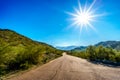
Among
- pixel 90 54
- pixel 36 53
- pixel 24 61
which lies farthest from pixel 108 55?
pixel 24 61

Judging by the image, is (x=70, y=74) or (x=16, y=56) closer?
(x=70, y=74)

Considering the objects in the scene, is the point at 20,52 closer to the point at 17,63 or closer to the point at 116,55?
the point at 17,63

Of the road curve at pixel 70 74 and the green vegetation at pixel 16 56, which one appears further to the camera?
the road curve at pixel 70 74

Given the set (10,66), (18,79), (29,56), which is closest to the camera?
(18,79)

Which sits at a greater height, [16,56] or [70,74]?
[16,56]

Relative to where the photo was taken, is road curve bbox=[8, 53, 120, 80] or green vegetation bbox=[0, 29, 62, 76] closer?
green vegetation bbox=[0, 29, 62, 76]

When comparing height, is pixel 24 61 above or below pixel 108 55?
below

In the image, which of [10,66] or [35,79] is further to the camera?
[10,66]

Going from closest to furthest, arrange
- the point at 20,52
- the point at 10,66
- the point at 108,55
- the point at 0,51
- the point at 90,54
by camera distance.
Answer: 1. the point at 0,51
2. the point at 10,66
3. the point at 20,52
4. the point at 108,55
5. the point at 90,54

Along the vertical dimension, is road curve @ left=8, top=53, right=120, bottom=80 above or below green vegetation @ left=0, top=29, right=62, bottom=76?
below

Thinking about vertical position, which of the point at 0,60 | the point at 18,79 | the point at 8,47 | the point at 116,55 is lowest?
the point at 18,79

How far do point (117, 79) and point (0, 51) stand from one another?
A: 25.9 feet

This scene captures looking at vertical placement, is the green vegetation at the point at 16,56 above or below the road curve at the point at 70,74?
above

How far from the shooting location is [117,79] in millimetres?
13742
